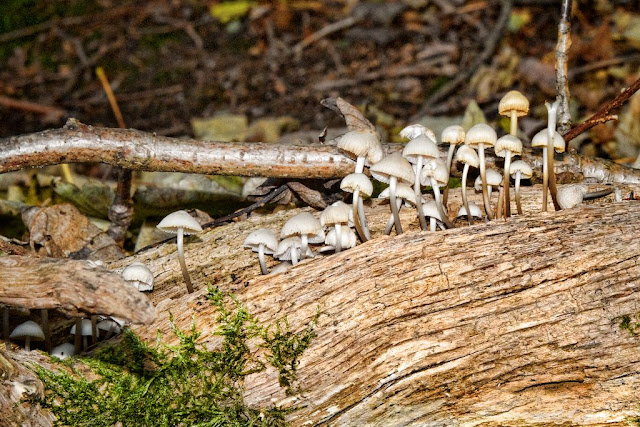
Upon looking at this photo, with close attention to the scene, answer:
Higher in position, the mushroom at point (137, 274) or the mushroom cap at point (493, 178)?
the mushroom cap at point (493, 178)

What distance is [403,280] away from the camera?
2666 mm

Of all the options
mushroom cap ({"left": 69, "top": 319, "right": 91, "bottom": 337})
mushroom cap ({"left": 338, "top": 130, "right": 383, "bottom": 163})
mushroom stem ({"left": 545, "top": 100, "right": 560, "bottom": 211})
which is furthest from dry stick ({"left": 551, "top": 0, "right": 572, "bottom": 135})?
mushroom cap ({"left": 69, "top": 319, "right": 91, "bottom": 337})

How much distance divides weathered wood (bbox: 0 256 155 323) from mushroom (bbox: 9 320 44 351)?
37cm

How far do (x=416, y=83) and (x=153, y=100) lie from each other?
3552mm

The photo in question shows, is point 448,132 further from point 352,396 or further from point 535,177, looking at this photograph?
point 352,396

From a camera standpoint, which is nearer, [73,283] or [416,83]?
[73,283]

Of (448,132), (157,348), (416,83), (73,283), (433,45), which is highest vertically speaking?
(433,45)

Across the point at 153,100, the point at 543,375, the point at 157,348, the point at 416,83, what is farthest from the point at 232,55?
the point at 543,375

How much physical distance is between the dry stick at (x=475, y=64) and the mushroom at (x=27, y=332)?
500cm

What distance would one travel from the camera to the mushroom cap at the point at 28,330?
9.24ft

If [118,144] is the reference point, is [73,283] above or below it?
below

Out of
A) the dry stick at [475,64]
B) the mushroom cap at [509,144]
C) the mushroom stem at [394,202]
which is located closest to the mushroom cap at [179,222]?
the mushroom stem at [394,202]

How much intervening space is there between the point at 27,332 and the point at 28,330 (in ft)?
0.04

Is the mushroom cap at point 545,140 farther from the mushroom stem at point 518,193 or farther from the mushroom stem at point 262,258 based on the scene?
the mushroom stem at point 262,258
